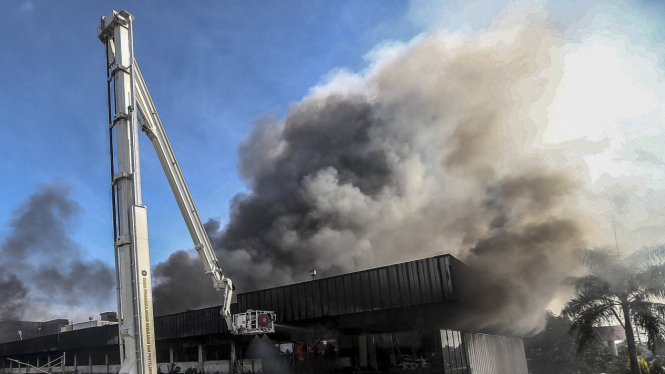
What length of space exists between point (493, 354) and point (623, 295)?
7.80 m

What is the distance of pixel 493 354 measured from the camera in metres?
26.8

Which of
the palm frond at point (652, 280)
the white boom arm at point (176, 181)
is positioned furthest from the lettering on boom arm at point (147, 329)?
the palm frond at point (652, 280)

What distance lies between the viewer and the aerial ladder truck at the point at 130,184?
12289mm

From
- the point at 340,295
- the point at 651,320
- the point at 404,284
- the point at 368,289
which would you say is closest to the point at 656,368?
the point at 651,320

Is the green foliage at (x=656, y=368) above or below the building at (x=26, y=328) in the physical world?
below

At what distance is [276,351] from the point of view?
26219 mm

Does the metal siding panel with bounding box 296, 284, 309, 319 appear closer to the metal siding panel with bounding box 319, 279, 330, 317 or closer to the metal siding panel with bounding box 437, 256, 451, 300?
the metal siding panel with bounding box 319, 279, 330, 317

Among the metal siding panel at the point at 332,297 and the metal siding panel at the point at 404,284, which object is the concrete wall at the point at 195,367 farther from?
the metal siding panel at the point at 404,284

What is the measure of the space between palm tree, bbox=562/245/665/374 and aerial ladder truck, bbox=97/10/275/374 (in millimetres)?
22573

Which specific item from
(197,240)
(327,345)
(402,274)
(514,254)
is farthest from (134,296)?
(514,254)

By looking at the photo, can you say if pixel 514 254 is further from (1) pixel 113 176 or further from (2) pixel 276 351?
(1) pixel 113 176

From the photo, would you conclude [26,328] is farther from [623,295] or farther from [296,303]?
[623,295]

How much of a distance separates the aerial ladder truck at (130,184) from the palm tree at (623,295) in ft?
74.1

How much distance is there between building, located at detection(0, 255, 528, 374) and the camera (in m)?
19.5
